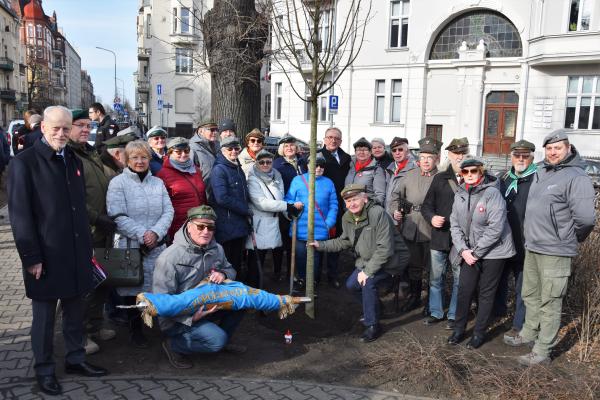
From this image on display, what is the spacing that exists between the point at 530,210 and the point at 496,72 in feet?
75.9

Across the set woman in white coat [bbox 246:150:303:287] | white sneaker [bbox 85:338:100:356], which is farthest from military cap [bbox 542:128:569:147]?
white sneaker [bbox 85:338:100:356]

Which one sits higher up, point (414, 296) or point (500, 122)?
point (500, 122)

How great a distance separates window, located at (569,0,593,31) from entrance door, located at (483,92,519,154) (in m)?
4.09

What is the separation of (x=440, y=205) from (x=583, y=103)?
21.1 m

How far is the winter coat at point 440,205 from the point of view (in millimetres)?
5078

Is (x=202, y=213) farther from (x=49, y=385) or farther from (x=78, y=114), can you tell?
(x=49, y=385)

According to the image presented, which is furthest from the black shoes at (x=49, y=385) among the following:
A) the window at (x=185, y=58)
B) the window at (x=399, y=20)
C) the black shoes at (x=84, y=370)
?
the window at (x=399, y=20)

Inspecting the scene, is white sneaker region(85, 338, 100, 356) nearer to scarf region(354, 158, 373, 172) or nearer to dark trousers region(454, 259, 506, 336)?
dark trousers region(454, 259, 506, 336)

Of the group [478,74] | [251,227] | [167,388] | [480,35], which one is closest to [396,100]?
[478,74]

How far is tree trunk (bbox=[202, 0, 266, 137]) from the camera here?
7539 mm

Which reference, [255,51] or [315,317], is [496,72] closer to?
[255,51]

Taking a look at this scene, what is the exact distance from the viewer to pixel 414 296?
5.72m

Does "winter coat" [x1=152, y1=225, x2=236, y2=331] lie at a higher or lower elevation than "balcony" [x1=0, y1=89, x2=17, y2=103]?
lower

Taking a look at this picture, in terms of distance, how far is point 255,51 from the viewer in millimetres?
7781
